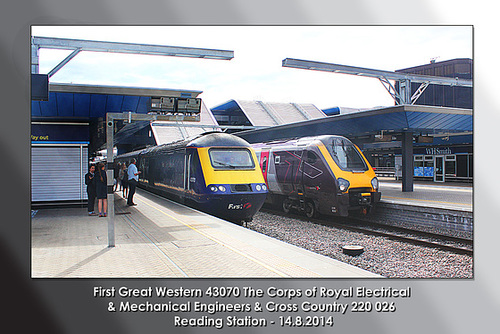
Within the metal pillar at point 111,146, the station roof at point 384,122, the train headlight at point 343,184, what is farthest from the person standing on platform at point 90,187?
the train headlight at point 343,184

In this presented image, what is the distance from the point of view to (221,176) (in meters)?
10.4

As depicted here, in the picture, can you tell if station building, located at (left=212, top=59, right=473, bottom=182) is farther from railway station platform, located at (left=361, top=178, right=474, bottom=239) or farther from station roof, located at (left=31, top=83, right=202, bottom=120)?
station roof, located at (left=31, top=83, right=202, bottom=120)

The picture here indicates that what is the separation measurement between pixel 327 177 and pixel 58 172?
703 centimetres

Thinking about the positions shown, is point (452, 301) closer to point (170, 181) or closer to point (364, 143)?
point (364, 143)

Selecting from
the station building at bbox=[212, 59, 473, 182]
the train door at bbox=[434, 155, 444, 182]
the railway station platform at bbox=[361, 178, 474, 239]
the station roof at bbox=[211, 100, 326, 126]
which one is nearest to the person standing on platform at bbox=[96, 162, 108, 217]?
the station roof at bbox=[211, 100, 326, 126]

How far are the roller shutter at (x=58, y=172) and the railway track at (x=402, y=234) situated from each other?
18.8 ft

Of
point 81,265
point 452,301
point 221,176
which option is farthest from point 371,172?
point 81,265

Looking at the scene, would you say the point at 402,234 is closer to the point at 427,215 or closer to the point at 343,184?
the point at 427,215

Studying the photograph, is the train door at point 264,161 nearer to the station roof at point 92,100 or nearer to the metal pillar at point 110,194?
the station roof at point 92,100

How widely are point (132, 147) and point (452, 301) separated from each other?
19907 millimetres

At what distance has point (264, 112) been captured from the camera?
1363cm

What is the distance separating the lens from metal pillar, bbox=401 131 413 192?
524 inches

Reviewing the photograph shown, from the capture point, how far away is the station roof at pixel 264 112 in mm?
12148

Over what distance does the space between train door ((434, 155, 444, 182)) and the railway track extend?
10586 mm
